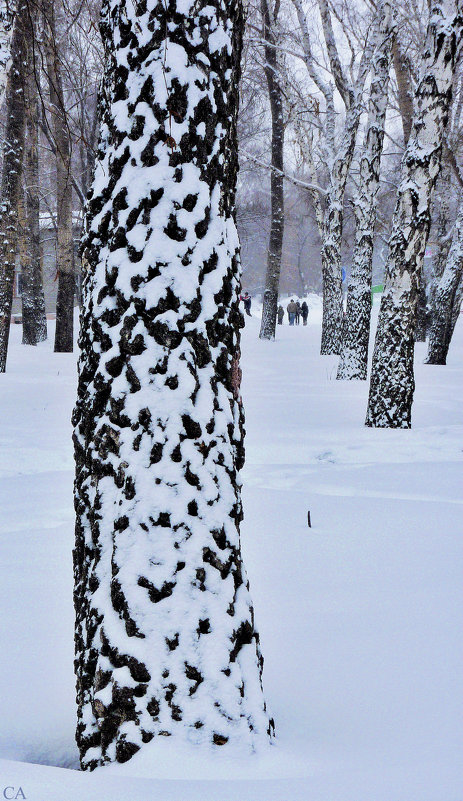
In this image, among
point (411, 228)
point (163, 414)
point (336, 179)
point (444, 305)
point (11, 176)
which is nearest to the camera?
point (163, 414)

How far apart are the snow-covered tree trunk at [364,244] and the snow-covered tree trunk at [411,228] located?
159 inches

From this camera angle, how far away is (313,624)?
8.79 ft

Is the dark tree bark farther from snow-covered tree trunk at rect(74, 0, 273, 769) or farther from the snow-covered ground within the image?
snow-covered tree trunk at rect(74, 0, 273, 769)

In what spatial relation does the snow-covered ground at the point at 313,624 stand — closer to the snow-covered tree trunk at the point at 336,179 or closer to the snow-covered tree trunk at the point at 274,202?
the snow-covered tree trunk at the point at 336,179

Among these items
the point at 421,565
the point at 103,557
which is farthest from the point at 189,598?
the point at 421,565

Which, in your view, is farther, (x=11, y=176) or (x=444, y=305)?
(x=444, y=305)

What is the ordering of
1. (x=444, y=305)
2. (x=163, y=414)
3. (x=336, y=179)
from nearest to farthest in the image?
(x=163, y=414) → (x=336, y=179) → (x=444, y=305)

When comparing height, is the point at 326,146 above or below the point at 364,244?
above

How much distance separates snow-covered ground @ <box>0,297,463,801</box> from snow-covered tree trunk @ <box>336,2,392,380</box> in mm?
4468

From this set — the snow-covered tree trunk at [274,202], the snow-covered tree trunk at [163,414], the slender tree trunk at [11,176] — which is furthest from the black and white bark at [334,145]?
the snow-covered tree trunk at [163,414]

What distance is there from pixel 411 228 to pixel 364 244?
4.82 m

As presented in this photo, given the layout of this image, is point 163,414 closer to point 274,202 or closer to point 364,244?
point 364,244

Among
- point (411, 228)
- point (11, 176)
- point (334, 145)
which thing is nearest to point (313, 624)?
point (411, 228)

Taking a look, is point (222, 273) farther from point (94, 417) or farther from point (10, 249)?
point (10, 249)
